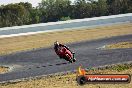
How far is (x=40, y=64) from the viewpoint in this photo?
90.5 feet

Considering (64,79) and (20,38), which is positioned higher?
(64,79)

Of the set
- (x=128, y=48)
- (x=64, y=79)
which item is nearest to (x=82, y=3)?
(x=128, y=48)

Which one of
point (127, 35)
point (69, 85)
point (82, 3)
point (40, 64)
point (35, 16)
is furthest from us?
point (82, 3)

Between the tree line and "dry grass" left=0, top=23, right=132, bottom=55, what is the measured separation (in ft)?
98.2

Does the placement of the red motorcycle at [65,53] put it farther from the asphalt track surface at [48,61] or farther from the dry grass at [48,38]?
the dry grass at [48,38]

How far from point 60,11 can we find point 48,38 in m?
42.4

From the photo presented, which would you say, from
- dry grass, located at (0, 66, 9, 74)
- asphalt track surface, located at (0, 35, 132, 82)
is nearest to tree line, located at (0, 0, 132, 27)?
asphalt track surface, located at (0, 35, 132, 82)

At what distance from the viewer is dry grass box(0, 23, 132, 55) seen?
40.8 meters

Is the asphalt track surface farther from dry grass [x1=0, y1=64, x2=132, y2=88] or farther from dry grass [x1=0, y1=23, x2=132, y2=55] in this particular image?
dry grass [x1=0, y1=23, x2=132, y2=55]

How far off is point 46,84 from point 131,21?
41.4 m

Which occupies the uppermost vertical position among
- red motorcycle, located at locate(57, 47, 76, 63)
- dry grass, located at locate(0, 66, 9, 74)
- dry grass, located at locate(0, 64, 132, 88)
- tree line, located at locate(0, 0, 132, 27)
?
red motorcycle, located at locate(57, 47, 76, 63)

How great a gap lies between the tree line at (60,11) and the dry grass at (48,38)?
29.9m

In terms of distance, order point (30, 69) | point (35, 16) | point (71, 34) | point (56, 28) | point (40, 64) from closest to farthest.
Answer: point (30, 69) → point (40, 64) → point (71, 34) → point (56, 28) → point (35, 16)

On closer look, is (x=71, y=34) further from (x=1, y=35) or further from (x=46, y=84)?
(x=46, y=84)
